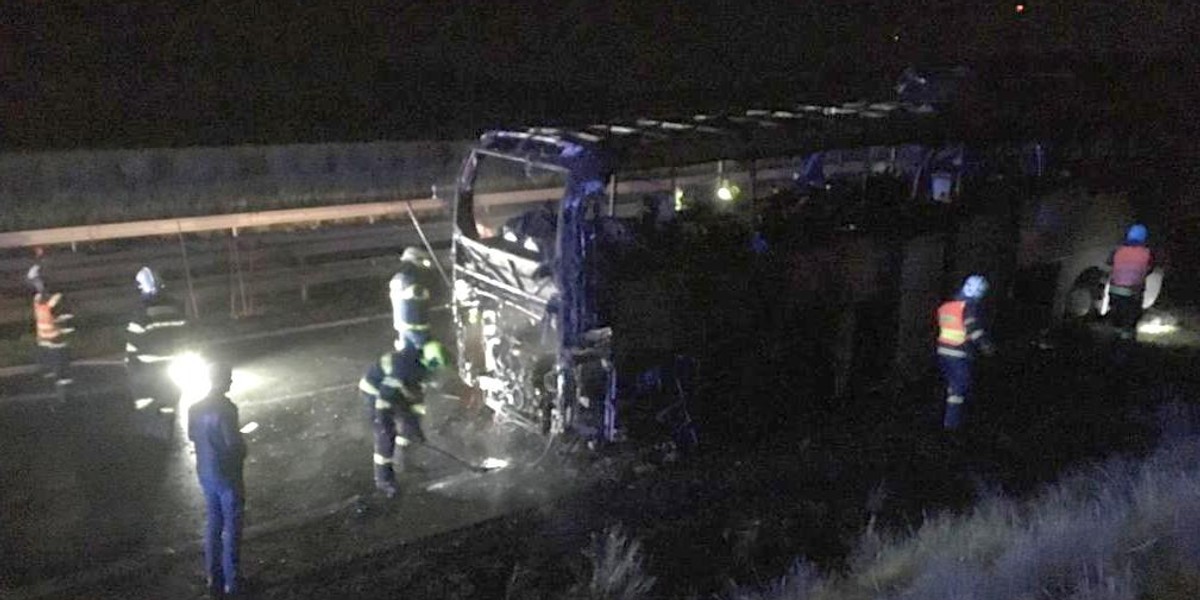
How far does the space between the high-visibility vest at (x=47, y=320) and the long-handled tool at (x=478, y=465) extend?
338cm

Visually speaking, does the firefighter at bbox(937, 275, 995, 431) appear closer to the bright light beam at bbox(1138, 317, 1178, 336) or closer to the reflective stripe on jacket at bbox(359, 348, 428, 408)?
the reflective stripe on jacket at bbox(359, 348, 428, 408)

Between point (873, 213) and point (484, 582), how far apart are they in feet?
17.5

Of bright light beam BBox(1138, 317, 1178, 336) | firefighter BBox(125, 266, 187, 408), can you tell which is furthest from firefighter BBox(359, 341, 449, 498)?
bright light beam BBox(1138, 317, 1178, 336)

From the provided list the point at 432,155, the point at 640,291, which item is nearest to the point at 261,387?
the point at 640,291

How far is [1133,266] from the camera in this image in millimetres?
11672

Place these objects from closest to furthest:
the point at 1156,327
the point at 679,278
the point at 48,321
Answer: the point at 679,278 < the point at 48,321 < the point at 1156,327

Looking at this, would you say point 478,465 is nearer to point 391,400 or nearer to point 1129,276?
point 391,400

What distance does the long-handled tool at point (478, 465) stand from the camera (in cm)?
886

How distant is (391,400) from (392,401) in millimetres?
12

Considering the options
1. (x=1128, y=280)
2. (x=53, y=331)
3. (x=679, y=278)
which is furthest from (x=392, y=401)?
(x=1128, y=280)

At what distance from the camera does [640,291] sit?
343 inches

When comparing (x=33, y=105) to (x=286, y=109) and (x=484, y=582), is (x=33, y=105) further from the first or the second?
(x=484, y=582)

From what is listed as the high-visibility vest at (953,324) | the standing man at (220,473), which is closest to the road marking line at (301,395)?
the standing man at (220,473)

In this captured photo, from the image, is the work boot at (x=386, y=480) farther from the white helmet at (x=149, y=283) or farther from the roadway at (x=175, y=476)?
the white helmet at (x=149, y=283)
